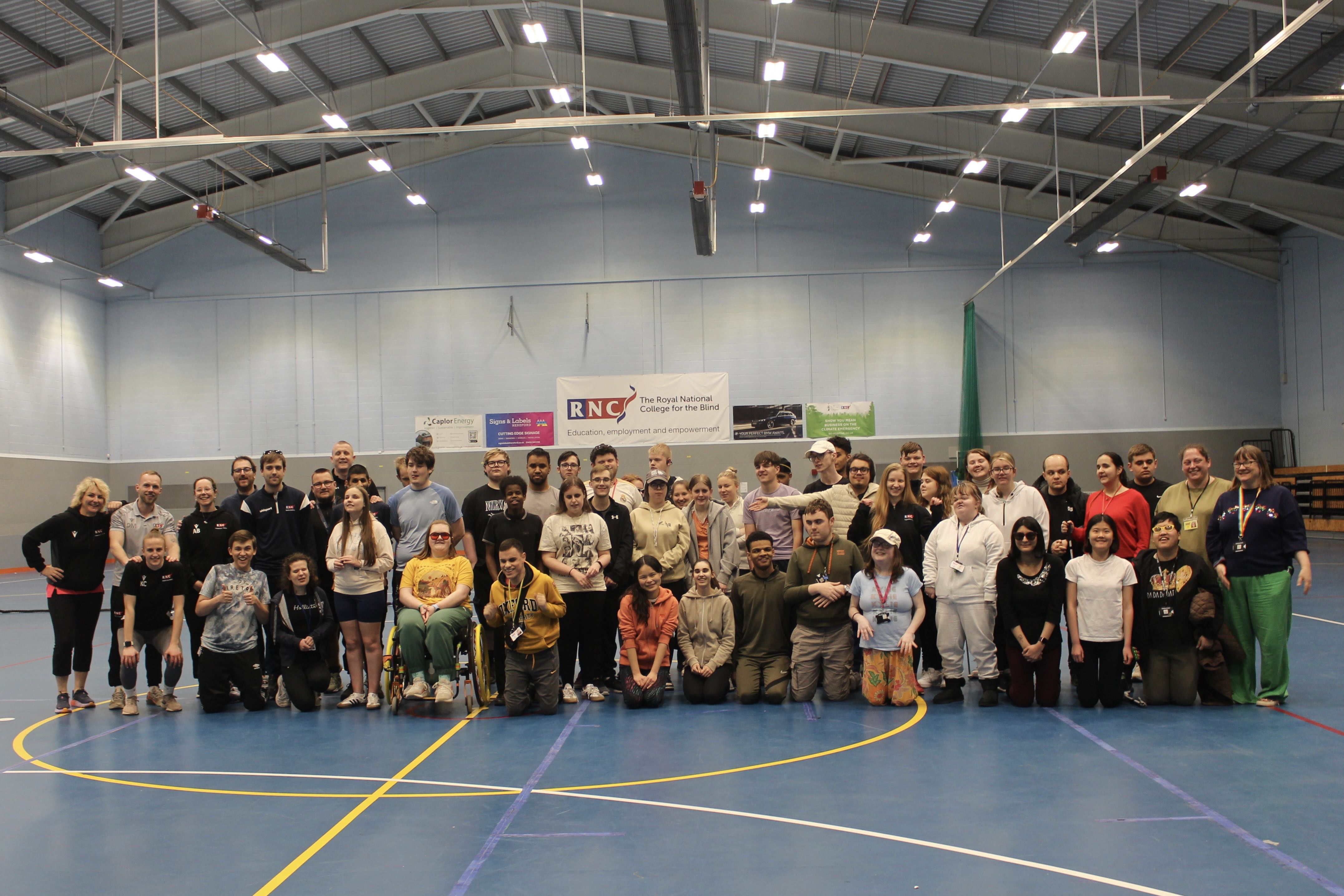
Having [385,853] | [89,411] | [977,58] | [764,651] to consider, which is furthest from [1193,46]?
[89,411]

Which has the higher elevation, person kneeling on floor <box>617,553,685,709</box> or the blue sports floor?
person kneeling on floor <box>617,553,685,709</box>

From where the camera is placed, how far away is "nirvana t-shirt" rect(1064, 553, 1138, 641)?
5711 millimetres

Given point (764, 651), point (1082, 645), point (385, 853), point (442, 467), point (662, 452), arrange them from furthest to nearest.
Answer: point (442, 467) → point (662, 452) → point (764, 651) → point (1082, 645) → point (385, 853)

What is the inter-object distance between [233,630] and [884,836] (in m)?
4.73

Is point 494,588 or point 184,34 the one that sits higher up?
point 184,34

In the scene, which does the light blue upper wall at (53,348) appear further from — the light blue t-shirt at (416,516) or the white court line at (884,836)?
the white court line at (884,836)

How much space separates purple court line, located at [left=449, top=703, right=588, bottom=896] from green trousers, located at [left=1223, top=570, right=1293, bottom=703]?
300cm

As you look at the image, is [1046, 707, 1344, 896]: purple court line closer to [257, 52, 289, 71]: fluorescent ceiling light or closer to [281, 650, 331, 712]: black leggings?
[281, 650, 331, 712]: black leggings

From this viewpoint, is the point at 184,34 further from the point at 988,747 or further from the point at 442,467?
the point at 988,747

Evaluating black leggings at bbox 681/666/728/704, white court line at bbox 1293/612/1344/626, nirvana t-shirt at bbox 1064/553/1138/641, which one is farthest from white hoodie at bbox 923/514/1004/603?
white court line at bbox 1293/612/1344/626

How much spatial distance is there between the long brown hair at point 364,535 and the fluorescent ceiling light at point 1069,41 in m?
9.37

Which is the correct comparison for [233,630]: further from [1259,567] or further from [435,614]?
[1259,567]

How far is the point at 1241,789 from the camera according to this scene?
4133 millimetres

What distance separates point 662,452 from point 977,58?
31.1 feet
